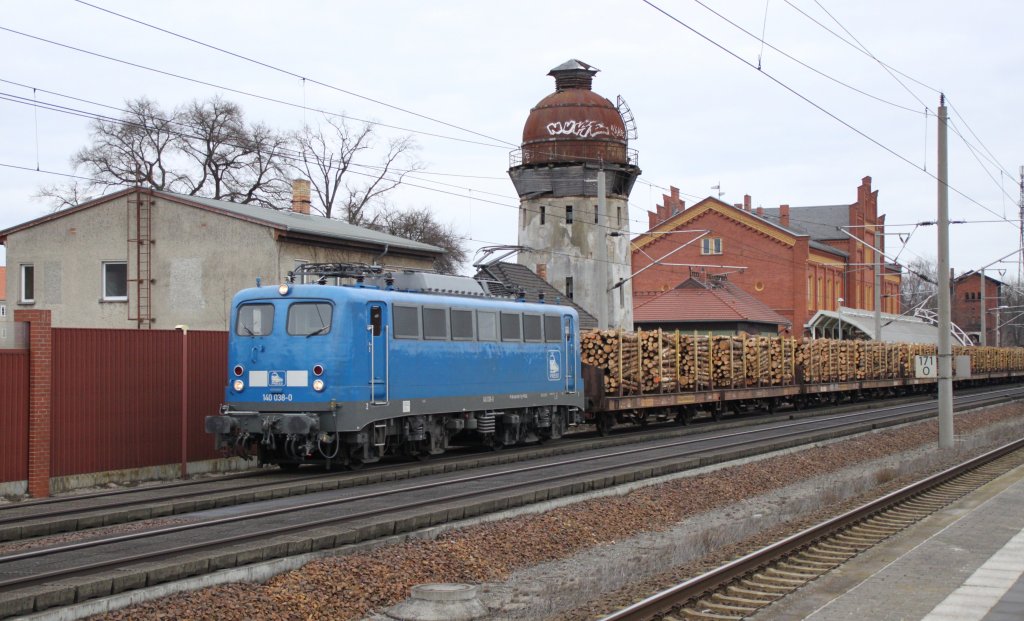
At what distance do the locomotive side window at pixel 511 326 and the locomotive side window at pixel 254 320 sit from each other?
5.49 metres

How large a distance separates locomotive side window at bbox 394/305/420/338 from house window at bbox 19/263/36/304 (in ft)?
49.6

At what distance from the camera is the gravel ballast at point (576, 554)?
31.6ft

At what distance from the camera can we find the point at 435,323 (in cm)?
2062

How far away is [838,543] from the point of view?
41.7ft

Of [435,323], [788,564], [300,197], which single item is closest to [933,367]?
[435,323]

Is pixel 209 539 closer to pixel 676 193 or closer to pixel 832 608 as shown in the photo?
pixel 832 608

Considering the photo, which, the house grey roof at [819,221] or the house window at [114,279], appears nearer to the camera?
the house window at [114,279]

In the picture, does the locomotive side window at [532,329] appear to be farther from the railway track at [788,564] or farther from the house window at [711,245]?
the house window at [711,245]

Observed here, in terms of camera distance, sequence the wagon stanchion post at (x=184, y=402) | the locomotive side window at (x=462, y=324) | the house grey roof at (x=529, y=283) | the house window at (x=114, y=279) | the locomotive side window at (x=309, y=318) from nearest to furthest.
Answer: the locomotive side window at (x=309, y=318)
the wagon stanchion post at (x=184, y=402)
the locomotive side window at (x=462, y=324)
the house window at (x=114, y=279)
the house grey roof at (x=529, y=283)

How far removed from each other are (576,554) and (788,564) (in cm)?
260

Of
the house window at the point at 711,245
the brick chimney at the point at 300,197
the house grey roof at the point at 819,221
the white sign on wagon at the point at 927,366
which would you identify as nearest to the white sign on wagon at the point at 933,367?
the white sign on wagon at the point at 927,366

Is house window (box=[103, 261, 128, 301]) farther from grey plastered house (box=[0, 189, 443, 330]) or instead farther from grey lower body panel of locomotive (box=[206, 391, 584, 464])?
grey lower body panel of locomotive (box=[206, 391, 584, 464])

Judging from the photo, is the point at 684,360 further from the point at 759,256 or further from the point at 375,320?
the point at 759,256

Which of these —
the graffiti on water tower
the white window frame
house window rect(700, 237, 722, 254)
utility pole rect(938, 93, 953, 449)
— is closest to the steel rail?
utility pole rect(938, 93, 953, 449)
